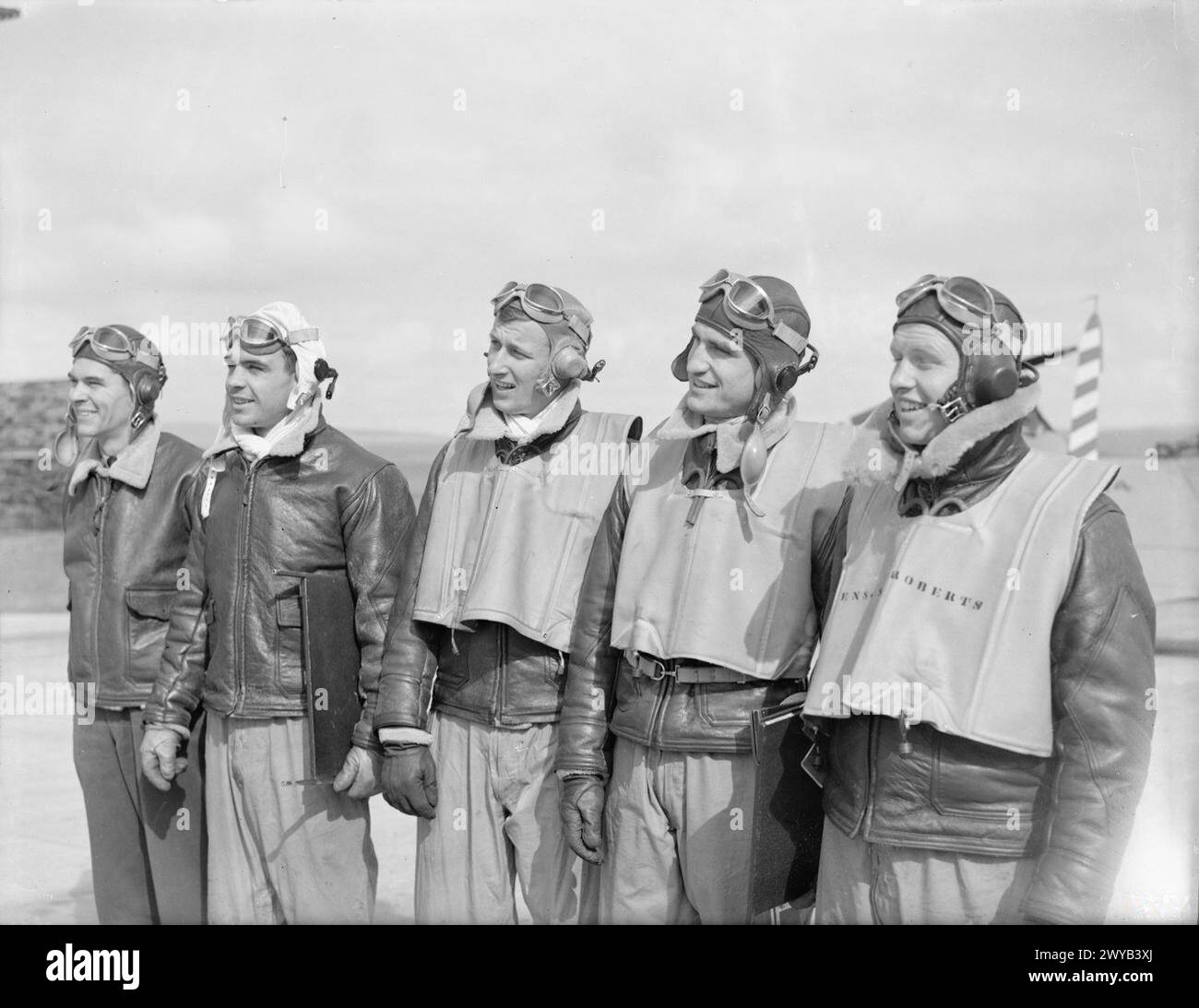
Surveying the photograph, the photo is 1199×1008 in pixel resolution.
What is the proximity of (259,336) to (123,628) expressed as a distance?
1258mm

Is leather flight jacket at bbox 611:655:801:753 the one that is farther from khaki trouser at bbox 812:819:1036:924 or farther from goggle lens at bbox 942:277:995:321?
goggle lens at bbox 942:277:995:321

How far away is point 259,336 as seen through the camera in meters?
4.77

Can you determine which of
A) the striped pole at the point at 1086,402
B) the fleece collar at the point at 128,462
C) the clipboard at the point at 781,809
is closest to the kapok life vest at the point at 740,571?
the clipboard at the point at 781,809

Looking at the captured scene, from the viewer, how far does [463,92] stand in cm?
594

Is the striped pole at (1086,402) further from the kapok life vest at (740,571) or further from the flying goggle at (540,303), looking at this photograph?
the flying goggle at (540,303)

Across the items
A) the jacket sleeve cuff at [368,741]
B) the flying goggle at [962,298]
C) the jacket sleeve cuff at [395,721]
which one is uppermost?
the flying goggle at [962,298]

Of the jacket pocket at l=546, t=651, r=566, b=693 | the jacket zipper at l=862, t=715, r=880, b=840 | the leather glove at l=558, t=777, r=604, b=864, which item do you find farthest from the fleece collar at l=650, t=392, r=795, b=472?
the leather glove at l=558, t=777, r=604, b=864

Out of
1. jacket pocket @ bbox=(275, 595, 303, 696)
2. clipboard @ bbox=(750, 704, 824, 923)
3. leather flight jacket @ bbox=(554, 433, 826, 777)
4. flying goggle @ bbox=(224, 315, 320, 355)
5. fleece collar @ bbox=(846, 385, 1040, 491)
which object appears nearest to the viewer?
fleece collar @ bbox=(846, 385, 1040, 491)

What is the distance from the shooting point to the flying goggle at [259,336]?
477cm

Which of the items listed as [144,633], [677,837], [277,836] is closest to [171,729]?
[144,633]

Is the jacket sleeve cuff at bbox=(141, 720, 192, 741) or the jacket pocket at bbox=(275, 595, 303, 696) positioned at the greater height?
the jacket pocket at bbox=(275, 595, 303, 696)

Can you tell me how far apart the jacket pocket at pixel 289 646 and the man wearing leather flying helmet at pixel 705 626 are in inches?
43.0

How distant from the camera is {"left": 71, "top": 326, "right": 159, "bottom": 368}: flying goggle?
5.29 meters

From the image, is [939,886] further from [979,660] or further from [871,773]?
[979,660]
